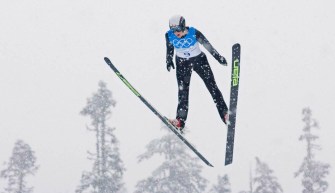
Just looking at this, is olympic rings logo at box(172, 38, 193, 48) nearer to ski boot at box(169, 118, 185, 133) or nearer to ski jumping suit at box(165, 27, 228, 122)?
ski jumping suit at box(165, 27, 228, 122)

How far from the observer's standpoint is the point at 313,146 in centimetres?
3064

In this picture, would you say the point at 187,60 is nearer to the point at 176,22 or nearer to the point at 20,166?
the point at 176,22

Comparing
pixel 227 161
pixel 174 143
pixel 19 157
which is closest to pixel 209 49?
pixel 227 161

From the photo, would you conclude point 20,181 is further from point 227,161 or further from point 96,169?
point 227,161

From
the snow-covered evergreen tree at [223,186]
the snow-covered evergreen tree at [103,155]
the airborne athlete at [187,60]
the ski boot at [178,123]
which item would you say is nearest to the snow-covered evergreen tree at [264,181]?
the snow-covered evergreen tree at [223,186]

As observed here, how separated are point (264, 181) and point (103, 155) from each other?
9.96 m

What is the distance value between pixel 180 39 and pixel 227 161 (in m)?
2.56

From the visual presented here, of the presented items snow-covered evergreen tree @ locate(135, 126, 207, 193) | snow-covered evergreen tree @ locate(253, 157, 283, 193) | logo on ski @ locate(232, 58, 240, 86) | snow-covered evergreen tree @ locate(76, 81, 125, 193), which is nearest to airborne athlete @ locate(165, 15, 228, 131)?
logo on ski @ locate(232, 58, 240, 86)

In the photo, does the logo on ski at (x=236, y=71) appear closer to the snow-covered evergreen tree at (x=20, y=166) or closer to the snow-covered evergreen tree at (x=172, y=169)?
the snow-covered evergreen tree at (x=172, y=169)

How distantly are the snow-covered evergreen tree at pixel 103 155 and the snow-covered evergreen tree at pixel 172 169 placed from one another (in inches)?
69.4

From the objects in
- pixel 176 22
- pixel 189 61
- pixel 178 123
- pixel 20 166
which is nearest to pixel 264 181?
pixel 20 166

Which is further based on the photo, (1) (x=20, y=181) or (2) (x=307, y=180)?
(1) (x=20, y=181)

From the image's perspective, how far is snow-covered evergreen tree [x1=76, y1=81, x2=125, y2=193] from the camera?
1176 inches

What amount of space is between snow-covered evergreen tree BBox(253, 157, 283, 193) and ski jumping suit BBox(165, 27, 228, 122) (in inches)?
824
